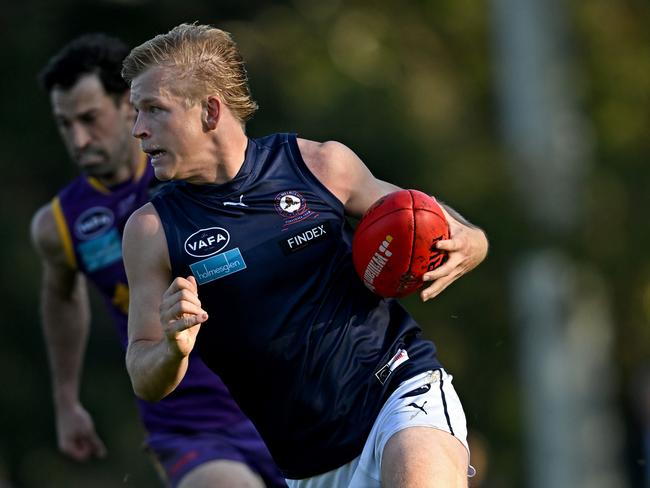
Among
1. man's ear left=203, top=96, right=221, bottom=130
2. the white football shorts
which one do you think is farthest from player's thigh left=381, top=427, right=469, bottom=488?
man's ear left=203, top=96, right=221, bottom=130

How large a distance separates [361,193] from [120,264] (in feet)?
6.82

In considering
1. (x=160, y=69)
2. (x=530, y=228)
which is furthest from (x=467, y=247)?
(x=530, y=228)

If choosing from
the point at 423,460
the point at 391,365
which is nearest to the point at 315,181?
the point at 391,365

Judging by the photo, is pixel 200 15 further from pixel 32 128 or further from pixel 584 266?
pixel 584 266

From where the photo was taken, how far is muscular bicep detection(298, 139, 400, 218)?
250 inches

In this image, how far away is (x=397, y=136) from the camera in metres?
22.3

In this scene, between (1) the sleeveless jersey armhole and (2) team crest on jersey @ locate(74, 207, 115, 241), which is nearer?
(1) the sleeveless jersey armhole

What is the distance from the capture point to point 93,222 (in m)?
8.17

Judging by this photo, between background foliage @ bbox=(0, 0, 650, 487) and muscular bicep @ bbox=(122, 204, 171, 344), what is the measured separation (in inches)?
606

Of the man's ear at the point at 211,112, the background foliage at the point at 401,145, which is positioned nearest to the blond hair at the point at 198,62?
the man's ear at the point at 211,112

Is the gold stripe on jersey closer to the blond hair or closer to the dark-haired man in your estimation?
the dark-haired man

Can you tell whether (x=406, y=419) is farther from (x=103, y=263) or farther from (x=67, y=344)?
(x=67, y=344)

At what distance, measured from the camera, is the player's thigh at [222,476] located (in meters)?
7.49

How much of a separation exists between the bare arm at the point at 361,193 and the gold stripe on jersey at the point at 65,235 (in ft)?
7.10
